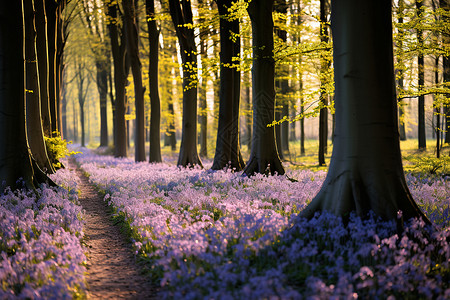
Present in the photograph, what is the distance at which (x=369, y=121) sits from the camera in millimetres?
5078

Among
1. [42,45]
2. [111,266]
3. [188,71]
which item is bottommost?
[111,266]

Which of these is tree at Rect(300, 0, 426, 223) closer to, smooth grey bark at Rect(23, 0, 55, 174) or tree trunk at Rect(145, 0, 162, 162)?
smooth grey bark at Rect(23, 0, 55, 174)

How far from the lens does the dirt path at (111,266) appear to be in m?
4.08

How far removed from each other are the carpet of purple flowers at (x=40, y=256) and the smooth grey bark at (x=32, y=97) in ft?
18.1

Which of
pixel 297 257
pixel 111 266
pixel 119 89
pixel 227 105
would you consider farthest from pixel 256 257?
pixel 119 89

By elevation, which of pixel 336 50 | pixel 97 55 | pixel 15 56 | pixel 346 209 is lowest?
pixel 346 209

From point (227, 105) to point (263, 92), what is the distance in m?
2.26

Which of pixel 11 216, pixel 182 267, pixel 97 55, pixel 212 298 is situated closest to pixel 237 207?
pixel 182 267

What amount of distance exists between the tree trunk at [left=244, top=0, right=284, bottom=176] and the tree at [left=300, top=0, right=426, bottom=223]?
606 centimetres

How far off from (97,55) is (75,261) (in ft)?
98.5

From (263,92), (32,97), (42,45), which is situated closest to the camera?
(263,92)

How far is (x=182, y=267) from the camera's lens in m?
3.83

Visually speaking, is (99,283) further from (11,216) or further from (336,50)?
(336,50)

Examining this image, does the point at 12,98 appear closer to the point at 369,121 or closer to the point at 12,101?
the point at 12,101
